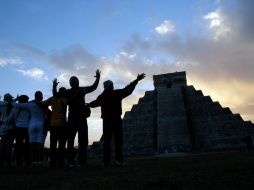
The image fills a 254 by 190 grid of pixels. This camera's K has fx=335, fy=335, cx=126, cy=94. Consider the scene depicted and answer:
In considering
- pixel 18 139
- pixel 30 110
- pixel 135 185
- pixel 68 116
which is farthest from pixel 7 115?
pixel 135 185

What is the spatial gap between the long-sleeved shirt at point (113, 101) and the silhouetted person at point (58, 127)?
0.82 m

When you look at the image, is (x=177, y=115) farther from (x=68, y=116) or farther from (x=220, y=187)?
(x=220, y=187)

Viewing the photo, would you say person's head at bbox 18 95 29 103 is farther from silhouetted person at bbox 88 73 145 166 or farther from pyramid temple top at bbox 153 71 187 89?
pyramid temple top at bbox 153 71 187 89

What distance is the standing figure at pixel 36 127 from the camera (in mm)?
7695

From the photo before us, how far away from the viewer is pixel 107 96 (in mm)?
7852

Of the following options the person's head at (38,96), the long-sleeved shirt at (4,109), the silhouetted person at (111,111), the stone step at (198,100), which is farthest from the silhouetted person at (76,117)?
the stone step at (198,100)

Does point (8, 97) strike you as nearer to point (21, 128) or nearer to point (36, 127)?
point (21, 128)

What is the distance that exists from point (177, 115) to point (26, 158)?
1009 inches

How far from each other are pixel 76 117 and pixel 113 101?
93 cm

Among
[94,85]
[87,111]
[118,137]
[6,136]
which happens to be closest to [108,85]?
[94,85]

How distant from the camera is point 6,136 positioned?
8.84 meters

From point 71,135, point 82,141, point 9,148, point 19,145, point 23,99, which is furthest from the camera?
point 9,148

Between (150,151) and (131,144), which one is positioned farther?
(131,144)

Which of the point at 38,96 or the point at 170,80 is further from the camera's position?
the point at 170,80
